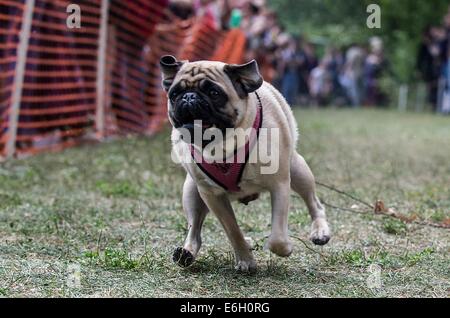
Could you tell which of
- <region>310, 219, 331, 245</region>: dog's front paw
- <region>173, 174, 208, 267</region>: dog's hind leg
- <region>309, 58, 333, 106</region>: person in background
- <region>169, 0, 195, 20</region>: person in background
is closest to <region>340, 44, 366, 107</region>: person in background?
<region>309, 58, 333, 106</region>: person in background

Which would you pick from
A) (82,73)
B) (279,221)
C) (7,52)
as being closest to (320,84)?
(82,73)

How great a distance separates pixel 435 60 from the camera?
23297 mm

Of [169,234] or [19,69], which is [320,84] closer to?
[19,69]

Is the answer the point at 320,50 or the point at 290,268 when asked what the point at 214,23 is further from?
the point at 320,50

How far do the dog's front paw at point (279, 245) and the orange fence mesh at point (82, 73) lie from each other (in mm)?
5101

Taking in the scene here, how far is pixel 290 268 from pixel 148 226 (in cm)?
143

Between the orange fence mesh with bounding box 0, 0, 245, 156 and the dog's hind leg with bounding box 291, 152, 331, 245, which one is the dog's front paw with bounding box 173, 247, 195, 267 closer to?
the dog's hind leg with bounding box 291, 152, 331, 245

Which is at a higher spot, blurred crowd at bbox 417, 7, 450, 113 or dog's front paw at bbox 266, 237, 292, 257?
blurred crowd at bbox 417, 7, 450, 113

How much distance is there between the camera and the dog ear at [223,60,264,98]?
4.14 meters

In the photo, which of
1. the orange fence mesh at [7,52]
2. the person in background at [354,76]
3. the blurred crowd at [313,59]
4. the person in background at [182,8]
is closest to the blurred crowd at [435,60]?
the blurred crowd at [313,59]

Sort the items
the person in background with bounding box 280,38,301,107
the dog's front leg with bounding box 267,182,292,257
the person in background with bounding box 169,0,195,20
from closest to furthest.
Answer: the dog's front leg with bounding box 267,182,292,257 < the person in background with bounding box 169,0,195,20 < the person in background with bounding box 280,38,301,107

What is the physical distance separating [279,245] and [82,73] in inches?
265

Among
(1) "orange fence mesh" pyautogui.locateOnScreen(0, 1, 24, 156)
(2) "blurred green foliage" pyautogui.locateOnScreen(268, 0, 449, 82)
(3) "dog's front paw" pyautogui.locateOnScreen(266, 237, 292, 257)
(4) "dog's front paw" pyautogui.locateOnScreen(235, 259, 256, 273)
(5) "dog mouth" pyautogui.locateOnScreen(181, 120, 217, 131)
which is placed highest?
(2) "blurred green foliage" pyautogui.locateOnScreen(268, 0, 449, 82)

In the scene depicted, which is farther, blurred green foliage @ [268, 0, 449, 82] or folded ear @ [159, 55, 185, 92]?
blurred green foliage @ [268, 0, 449, 82]
